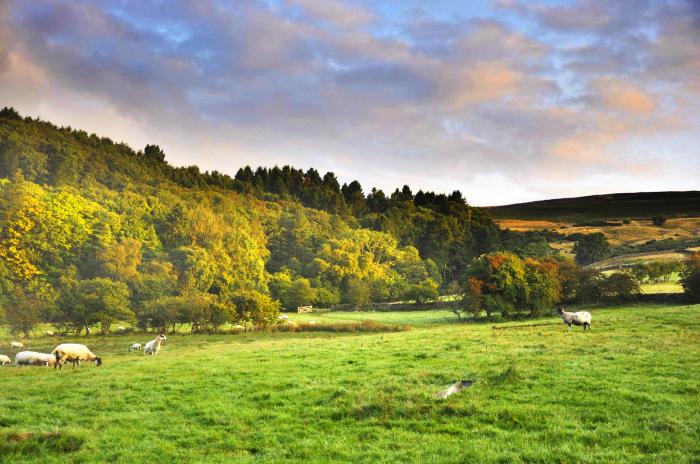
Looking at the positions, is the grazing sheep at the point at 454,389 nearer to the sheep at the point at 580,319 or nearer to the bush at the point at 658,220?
the sheep at the point at 580,319

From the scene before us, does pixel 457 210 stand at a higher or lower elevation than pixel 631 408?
higher

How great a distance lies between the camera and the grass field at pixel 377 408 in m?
11.4

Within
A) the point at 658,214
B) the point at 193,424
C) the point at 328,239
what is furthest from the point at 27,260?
the point at 658,214

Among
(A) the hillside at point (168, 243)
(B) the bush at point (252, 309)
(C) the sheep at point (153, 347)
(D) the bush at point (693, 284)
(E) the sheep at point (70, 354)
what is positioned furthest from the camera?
(A) the hillside at point (168, 243)

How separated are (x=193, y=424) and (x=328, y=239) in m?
111

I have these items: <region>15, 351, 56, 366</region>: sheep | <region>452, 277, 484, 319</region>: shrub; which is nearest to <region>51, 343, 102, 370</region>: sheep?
<region>15, 351, 56, 366</region>: sheep

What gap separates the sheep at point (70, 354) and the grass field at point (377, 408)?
1152 mm

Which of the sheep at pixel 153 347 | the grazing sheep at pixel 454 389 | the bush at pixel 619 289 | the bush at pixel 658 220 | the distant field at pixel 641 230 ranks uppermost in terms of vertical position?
the bush at pixel 658 220

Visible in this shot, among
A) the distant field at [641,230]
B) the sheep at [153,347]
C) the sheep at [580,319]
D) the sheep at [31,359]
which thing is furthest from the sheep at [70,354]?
the distant field at [641,230]

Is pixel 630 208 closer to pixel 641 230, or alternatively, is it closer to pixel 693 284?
pixel 641 230

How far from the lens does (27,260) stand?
254ft

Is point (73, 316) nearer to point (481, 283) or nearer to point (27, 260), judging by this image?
point (27, 260)

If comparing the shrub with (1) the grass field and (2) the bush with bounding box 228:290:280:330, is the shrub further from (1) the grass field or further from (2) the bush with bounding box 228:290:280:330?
(1) the grass field

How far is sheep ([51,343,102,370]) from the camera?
2570 centimetres
